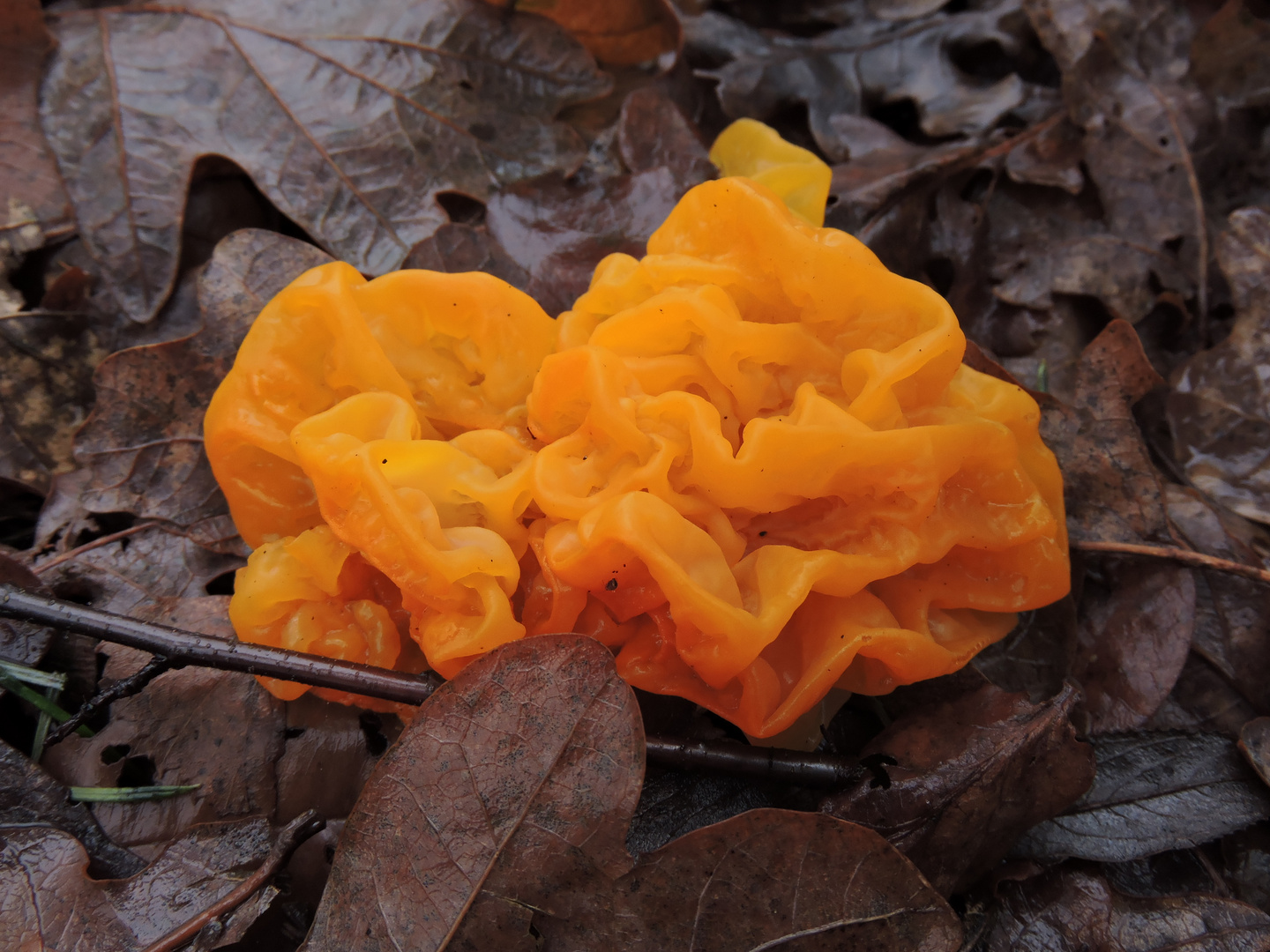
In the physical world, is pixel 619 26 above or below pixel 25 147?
above

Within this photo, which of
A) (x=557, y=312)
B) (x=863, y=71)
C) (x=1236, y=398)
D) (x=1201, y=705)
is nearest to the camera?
(x=1201, y=705)

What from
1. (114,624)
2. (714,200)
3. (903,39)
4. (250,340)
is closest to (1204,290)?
(903,39)

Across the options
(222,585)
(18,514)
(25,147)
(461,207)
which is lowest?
(222,585)

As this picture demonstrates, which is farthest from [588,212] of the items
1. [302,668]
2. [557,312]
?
[302,668]

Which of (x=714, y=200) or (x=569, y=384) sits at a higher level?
(x=714, y=200)

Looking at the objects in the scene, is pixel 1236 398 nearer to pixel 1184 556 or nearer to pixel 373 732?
pixel 1184 556

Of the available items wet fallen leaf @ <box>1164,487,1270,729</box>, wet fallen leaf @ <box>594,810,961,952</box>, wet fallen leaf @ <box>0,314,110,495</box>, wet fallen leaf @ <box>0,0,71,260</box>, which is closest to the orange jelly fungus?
wet fallen leaf @ <box>594,810,961,952</box>

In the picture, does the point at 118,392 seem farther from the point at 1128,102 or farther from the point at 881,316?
the point at 1128,102
